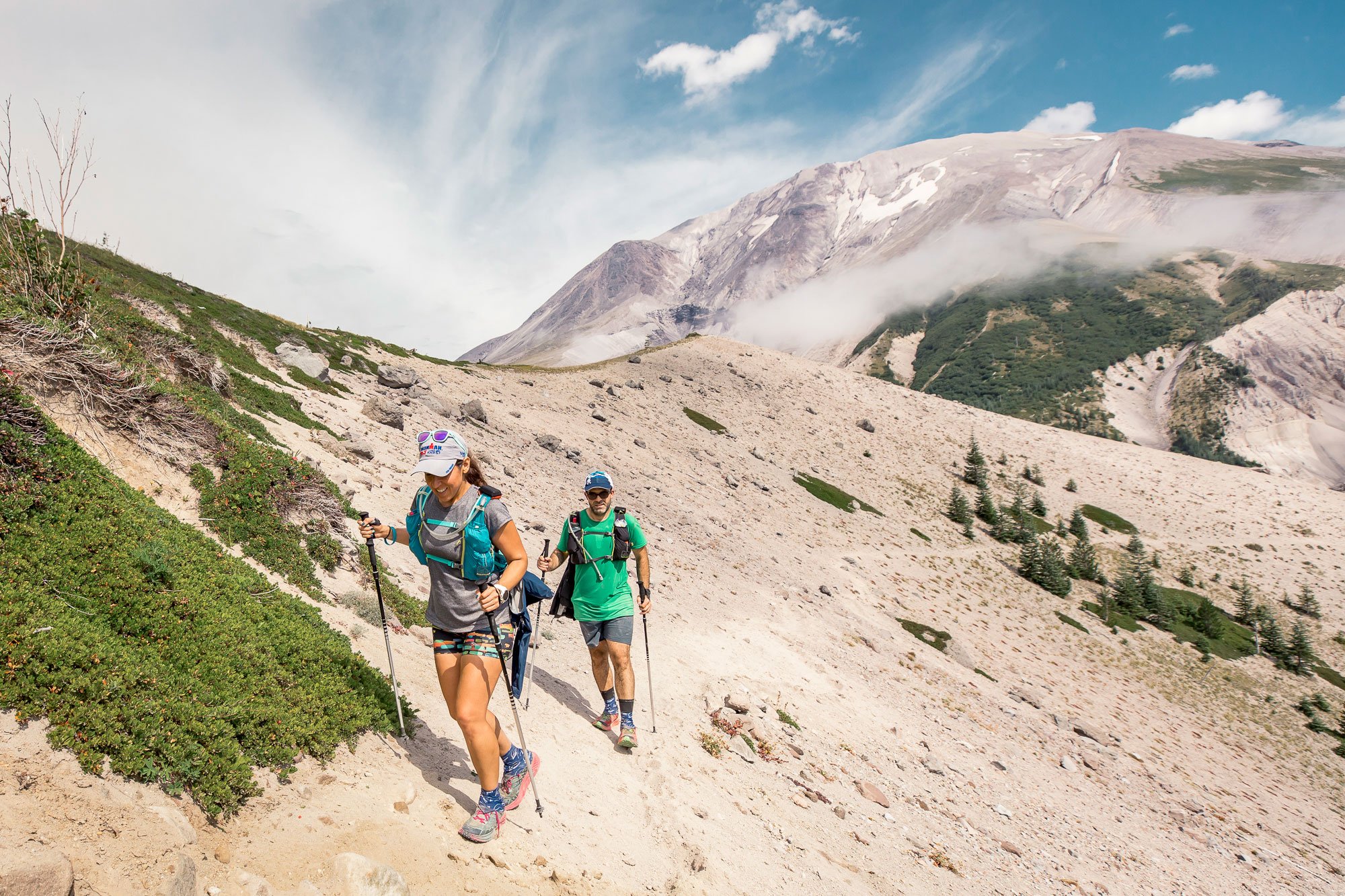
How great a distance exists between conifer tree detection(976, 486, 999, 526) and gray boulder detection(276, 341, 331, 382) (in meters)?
47.2

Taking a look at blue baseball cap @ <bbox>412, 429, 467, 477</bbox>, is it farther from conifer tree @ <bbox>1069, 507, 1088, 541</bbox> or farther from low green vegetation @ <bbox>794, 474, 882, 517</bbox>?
conifer tree @ <bbox>1069, 507, 1088, 541</bbox>

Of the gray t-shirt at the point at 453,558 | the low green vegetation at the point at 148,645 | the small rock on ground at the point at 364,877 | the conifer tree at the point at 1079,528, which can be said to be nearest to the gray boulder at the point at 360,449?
the low green vegetation at the point at 148,645

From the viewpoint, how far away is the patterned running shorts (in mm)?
5320

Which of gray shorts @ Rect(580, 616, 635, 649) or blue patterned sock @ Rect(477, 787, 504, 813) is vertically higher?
gray shorts @ Rect(580, 616, 635, 649)

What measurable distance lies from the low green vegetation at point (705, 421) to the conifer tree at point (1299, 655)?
39587 mm

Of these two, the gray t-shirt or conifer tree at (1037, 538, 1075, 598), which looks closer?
the gray t-shirt

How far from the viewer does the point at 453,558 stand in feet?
17.0

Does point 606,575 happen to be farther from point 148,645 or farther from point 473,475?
point 148,645

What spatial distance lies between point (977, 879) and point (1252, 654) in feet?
141

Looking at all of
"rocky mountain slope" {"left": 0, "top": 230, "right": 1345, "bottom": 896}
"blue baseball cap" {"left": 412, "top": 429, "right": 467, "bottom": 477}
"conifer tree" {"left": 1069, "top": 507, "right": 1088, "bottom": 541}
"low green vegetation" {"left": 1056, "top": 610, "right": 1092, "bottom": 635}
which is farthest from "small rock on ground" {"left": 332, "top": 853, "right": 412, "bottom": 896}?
"conifer tree" {"left": 1069, "top": 507, "right": 1088, "bottom": 541}

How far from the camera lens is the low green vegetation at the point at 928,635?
2259 cm

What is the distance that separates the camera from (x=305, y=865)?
429 centimetres

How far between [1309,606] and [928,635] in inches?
1745

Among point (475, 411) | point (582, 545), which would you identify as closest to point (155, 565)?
point (582, 545)
